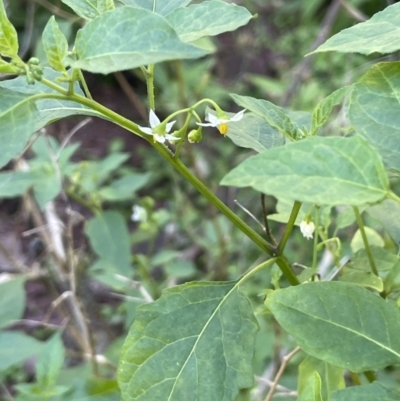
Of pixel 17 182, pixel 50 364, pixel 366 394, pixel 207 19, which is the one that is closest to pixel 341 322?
pixel 366 394

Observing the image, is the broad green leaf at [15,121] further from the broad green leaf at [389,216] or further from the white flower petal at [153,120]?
the broad green leaf at [389,216]

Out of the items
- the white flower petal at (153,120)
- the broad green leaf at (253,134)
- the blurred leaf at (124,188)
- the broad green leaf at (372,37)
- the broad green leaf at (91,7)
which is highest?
the broad green leaf at (91,7)

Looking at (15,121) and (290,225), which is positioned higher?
(15,121)

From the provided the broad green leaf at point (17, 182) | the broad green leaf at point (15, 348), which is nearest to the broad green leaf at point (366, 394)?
the broad green leaf at point (15, 348)

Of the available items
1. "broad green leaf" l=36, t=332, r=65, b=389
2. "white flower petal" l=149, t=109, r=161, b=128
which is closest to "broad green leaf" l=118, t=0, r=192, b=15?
"white flower petal" l=149, t=109, r=161, b=128

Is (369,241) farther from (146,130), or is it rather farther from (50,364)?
(50,364)
